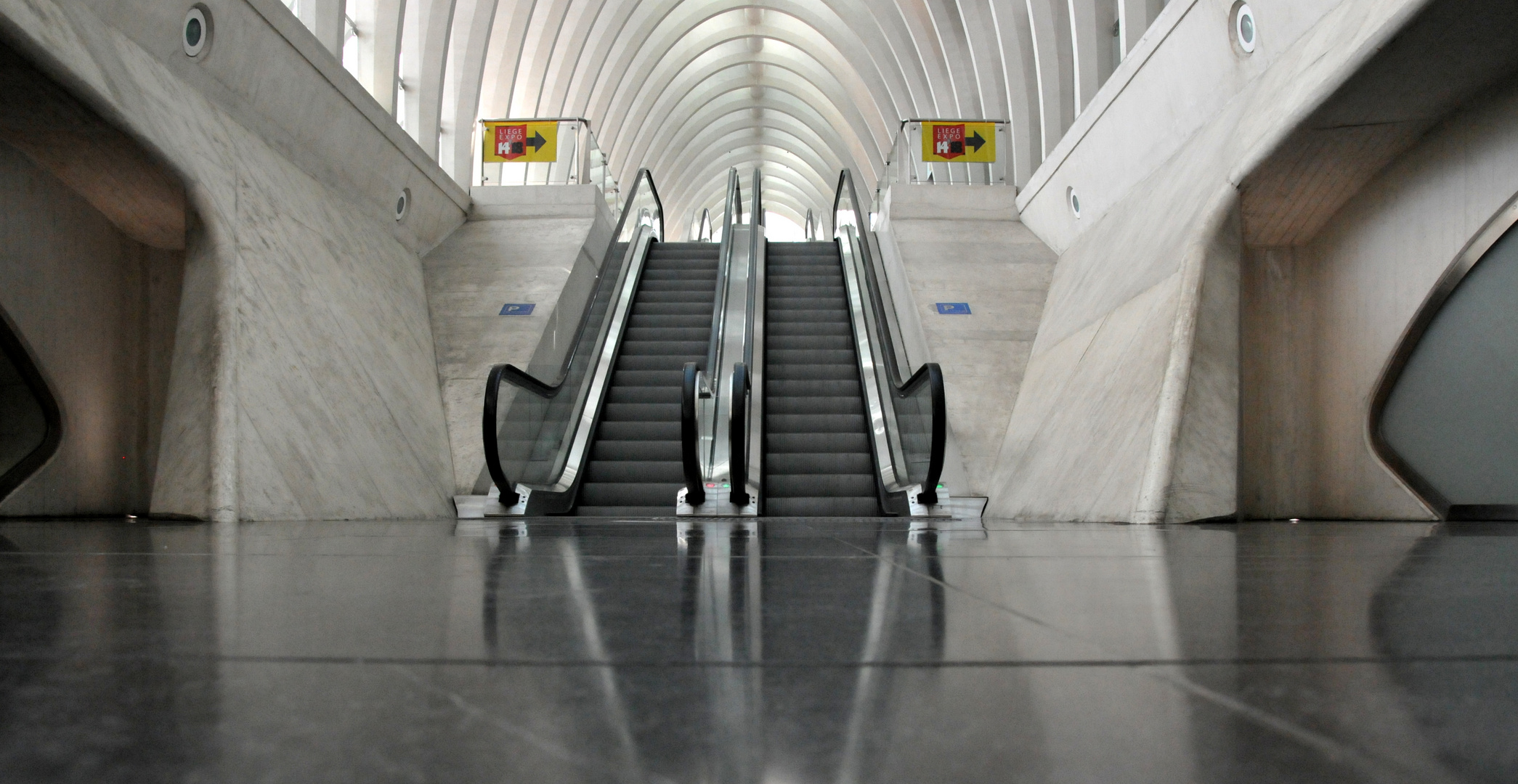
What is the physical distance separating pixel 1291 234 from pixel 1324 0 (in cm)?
172

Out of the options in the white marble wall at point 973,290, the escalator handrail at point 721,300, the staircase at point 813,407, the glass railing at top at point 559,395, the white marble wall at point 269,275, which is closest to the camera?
the white marble wall at point 269,275

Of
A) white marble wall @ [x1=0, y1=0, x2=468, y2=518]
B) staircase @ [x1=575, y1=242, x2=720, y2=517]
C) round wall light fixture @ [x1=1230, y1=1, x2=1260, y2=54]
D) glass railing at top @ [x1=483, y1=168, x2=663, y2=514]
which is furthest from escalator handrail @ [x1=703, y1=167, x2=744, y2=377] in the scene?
round wall light fixture @ [x1=1230, y1=1, x2=1260, y2=54]

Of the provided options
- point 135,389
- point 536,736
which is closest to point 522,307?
point 135,389

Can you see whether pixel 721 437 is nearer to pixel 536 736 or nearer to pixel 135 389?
pixel 135 389

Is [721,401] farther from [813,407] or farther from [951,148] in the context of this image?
[951,148]

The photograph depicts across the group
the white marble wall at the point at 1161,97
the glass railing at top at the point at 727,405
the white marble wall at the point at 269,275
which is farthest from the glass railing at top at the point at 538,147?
the white marble wall at the point at 1161,97

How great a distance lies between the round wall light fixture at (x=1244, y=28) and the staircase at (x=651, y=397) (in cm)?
629

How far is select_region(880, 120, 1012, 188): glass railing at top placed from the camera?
15922mm

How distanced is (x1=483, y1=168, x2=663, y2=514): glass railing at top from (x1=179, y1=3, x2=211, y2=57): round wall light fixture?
350cm

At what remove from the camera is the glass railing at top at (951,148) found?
15.9m

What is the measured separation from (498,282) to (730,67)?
A: 3060cm

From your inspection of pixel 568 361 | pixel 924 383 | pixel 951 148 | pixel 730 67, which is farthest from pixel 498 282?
pixel 730 67

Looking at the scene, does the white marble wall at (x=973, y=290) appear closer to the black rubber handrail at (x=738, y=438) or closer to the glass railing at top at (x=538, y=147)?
the black rubber handrail at (x=738, y=438)

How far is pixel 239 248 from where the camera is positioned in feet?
24.6
